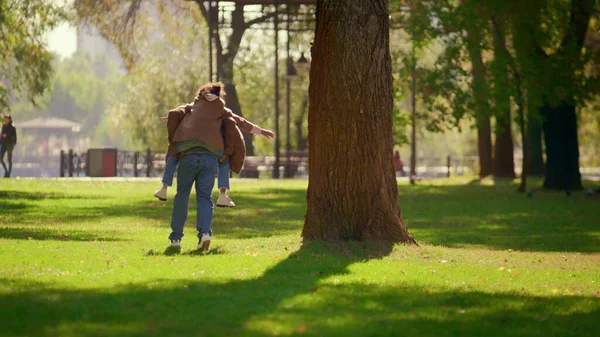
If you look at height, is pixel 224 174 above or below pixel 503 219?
above

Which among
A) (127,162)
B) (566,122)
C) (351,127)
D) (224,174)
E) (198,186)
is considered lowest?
(127,162)

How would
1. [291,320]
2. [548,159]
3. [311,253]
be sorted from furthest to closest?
[548,159]
[311,253]
[291,320]

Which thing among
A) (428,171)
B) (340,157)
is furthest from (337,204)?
(428,171)

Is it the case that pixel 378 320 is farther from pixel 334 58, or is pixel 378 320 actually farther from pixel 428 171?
pixel 428 171

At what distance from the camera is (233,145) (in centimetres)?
1402

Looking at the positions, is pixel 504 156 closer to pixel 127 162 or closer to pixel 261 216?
pixel 127 162

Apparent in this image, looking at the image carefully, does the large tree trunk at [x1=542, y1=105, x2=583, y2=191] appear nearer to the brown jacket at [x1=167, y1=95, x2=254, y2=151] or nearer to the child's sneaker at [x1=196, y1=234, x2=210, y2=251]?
the brown jacket at [x1=167, y1=95, x2=254, y2=151]

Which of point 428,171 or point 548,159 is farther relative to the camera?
point 428,171

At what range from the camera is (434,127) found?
3925cm

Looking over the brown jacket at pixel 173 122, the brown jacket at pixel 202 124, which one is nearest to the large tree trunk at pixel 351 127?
the brown jacket at pixel 202 124

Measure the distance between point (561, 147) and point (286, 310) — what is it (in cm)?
2586

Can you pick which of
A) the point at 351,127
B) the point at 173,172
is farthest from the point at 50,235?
the point at 351,127

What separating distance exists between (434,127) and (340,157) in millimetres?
25223

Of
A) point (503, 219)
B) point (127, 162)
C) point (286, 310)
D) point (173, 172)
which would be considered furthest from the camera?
point (127, 162)
